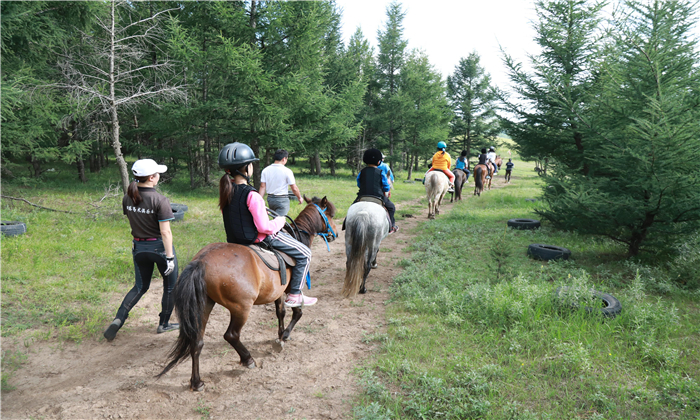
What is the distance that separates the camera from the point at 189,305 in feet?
11.1

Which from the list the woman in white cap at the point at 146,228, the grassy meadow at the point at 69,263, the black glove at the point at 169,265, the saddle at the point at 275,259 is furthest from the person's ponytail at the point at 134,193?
the grassy meadow at the point at 69,263

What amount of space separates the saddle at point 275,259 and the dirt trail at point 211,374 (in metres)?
1.07

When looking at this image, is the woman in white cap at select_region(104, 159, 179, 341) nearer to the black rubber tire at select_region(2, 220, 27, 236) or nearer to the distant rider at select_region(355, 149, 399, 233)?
the distant rider at select_region(355, 149, 399, 233)

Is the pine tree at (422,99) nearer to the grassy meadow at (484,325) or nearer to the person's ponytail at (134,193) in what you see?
the grassy meadow at (484,325)

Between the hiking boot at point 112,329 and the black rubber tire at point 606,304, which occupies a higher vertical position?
the black rubber tire at point 606,304

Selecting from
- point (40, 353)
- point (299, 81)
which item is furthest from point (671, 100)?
point (299, 81)

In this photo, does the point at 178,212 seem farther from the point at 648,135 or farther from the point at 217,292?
the point at 648,135

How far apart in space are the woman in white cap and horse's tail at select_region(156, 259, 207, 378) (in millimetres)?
1247

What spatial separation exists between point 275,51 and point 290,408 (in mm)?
15158

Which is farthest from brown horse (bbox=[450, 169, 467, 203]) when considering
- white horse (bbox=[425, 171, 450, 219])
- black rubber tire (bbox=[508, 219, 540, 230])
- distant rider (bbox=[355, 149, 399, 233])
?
distant rider (bbox=[355, 149, 399, 233])

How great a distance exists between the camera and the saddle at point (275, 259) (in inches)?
160

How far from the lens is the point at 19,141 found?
12.0 metres

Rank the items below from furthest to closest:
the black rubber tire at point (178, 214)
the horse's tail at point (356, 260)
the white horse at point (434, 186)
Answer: the white horse at point (434, 186) → the black rubber tire at point (178, 214) → the horse's tail at point (356, 260)

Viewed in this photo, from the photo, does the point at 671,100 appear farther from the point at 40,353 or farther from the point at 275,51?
the point at 275,51
